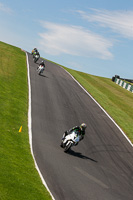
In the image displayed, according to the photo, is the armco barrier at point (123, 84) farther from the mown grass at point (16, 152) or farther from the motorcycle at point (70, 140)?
the motorcycle at point (70, 140)

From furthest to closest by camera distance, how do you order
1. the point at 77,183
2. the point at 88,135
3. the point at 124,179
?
the point at 88,135, the point at 124,179, the point at 77,183

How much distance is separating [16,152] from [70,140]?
3284mm

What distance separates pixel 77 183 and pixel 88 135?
757cm

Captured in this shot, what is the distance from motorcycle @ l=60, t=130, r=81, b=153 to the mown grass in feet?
6.27

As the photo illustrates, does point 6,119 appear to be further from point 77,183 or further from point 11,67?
point 11,67

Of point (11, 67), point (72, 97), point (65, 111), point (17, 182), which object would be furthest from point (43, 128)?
point (11, 67)

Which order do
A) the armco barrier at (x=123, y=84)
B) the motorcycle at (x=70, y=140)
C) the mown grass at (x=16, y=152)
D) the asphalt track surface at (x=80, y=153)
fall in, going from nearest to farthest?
the mown grass at (x=16, y=152), the asphalt track surface at (x=80, y=153), the motorcycle at (x=70, y=140), the armco barrier at (x=123, y=84)

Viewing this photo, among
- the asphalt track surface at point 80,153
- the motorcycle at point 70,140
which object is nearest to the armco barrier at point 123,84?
the asphalt track surface at point 80,153

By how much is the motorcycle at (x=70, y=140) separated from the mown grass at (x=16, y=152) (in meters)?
1.91

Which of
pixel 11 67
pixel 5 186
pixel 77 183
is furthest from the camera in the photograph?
pixel 11 67

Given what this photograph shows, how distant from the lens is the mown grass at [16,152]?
952cm

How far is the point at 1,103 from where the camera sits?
19.6 meters

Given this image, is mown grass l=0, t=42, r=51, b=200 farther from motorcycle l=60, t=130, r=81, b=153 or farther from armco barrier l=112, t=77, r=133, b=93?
armco barrier l=112, t=77, r=133, b=93

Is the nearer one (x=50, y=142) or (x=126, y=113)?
(x=50, y=142)
